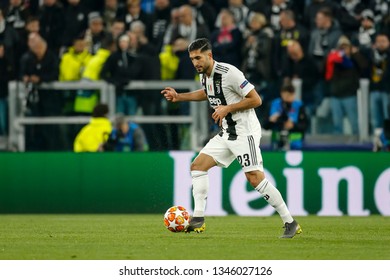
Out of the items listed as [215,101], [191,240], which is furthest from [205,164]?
[191,240]

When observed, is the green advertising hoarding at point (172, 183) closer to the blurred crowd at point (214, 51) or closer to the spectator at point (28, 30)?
the blurred crowd at point (214, 51)

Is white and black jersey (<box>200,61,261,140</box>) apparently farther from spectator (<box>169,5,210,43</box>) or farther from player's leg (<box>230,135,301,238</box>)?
spectator (<box>169,5,210,43</box>)

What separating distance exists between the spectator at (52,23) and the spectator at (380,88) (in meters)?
6.24

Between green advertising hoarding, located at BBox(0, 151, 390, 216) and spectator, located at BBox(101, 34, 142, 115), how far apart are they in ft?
3.30

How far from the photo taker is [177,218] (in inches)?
549

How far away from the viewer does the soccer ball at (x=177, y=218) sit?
13914 mm

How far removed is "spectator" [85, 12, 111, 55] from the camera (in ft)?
A: 71.4

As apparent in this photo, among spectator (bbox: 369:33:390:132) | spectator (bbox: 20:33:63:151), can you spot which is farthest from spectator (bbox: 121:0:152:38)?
spectator (bbox: 369:33:390:132)

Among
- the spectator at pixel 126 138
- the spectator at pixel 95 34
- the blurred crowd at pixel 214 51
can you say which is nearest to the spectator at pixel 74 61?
the blurred crowd at pixel 214 51

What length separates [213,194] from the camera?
19875 mm

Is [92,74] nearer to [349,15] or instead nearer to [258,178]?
[349,15]

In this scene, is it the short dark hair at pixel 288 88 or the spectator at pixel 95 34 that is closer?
the short dark hair at pixel 288 88
